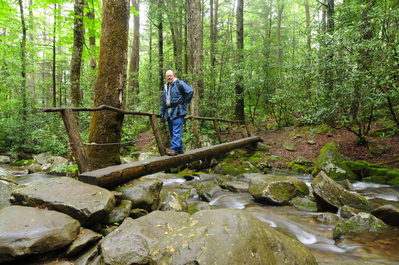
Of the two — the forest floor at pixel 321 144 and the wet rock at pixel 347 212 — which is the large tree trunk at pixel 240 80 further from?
the wet rock at pixel 347 212

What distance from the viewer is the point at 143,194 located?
387 centimetres

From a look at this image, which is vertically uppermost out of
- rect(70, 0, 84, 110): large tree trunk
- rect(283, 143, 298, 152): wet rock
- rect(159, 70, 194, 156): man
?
rect(70, 0, 84, 110): large tree trunk

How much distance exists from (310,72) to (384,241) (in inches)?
221

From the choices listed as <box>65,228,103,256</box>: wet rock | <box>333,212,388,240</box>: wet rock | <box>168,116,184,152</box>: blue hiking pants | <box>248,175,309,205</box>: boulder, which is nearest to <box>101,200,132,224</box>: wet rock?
<box>65,228,103,256</box>: wet rock

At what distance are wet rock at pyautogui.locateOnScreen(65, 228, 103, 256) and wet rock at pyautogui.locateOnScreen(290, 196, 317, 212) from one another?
4.45 metres

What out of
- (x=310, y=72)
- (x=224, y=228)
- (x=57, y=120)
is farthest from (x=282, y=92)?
(x=57, y=120)

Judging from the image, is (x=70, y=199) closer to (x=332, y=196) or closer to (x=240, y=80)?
(x=332, y=196)

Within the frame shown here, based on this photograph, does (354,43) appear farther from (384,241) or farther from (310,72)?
(384,241)

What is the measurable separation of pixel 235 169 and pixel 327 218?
4.52 m

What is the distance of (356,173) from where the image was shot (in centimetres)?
731

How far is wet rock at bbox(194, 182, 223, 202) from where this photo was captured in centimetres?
580

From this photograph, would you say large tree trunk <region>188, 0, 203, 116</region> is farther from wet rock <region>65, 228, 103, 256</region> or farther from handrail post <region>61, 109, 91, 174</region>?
wet rock <region>65, 228, 103, 256</region>

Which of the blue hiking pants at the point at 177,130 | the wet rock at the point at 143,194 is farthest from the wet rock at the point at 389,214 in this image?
the blue hiking pants at the point at 177,130

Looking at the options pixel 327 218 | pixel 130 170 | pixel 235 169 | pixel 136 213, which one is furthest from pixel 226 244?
pixel 235 169
